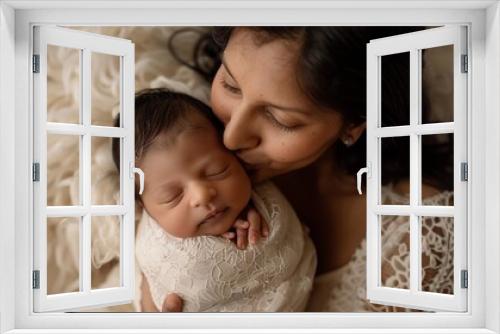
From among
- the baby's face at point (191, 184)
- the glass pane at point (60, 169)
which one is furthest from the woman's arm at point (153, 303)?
the glass pane at point (60, 169)

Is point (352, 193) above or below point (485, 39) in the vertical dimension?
below

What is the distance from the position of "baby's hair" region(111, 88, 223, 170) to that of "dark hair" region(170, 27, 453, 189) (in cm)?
33

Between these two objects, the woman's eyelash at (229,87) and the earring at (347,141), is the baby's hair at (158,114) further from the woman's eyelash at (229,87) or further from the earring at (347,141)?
the earring at (347,141)

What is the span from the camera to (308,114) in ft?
10.5

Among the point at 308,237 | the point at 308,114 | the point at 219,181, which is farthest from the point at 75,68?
the point at 308,237

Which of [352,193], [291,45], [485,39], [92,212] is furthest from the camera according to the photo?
[352,193]

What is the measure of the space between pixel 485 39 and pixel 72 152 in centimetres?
210

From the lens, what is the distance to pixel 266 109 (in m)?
3.22

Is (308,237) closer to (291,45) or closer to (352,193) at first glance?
(352,193)

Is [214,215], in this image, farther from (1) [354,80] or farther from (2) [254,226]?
(1) [354,80]

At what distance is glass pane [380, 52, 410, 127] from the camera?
10.4 feet

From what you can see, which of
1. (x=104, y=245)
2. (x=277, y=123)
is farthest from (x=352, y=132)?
(x=104, y=245)

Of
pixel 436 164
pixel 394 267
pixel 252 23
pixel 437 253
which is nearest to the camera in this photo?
pixel 252 23

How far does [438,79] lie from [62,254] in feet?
7.09
